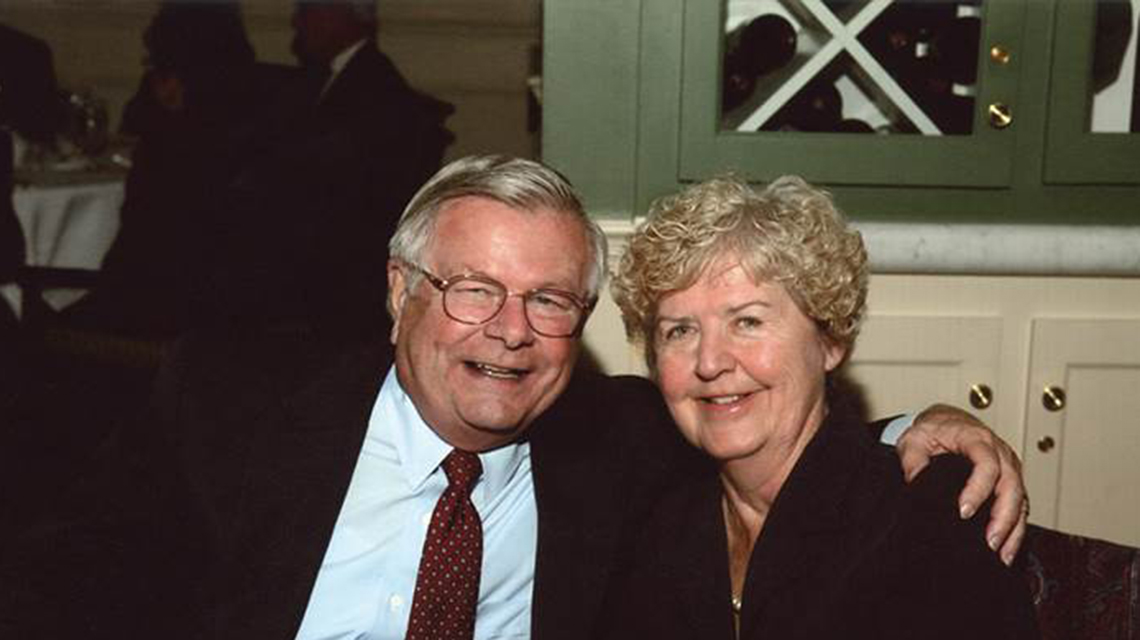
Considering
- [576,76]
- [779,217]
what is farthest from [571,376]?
[576,76]

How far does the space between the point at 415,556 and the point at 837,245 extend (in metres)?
0.75

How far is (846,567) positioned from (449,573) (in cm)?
57

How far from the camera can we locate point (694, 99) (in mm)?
2688

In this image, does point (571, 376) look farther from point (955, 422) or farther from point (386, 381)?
point (955, 422)

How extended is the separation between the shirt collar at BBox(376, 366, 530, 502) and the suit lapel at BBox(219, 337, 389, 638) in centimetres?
4

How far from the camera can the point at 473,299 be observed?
190cm

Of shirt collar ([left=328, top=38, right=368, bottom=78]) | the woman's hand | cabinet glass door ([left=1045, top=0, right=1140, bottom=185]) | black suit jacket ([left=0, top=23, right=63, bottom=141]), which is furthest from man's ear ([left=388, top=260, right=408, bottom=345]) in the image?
black suit jacket ([left=0, top=23, right=63, bottom=141])

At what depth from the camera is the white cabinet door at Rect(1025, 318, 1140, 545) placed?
2.75 m

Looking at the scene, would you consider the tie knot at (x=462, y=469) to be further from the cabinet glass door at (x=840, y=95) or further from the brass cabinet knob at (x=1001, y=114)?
the brass cabinet knob at (x=1001, y=114)

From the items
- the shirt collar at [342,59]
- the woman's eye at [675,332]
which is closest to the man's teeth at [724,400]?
the woman's eye at [675,332]

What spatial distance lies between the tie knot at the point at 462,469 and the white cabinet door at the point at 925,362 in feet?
3.47

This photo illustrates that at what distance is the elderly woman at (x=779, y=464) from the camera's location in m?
1.62

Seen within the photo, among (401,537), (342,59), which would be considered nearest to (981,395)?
(401,537)

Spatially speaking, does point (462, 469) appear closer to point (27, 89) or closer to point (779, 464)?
point (779, 464)
